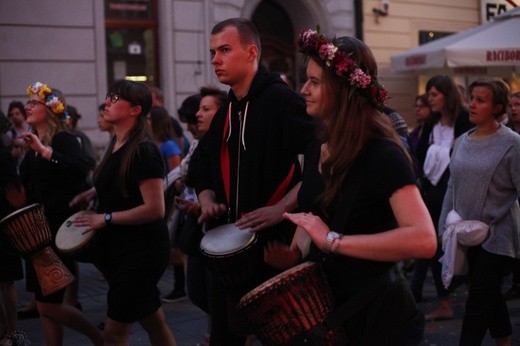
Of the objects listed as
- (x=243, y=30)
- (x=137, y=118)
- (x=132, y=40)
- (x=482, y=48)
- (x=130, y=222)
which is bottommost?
(x=130, y=222)

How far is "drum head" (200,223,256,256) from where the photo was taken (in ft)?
11.0

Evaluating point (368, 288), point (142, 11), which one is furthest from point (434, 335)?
point (142, 11)

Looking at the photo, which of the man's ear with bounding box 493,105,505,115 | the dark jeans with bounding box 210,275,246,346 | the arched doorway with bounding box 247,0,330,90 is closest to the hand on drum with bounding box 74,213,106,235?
the dark jeans with bounding box 210,275,246,346

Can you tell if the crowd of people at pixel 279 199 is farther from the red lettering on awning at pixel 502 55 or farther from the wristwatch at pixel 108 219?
the red lettering on awning at pixel 502 55

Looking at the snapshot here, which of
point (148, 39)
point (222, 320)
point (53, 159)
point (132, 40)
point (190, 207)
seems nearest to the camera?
point (222, 320)

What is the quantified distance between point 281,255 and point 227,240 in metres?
0.34

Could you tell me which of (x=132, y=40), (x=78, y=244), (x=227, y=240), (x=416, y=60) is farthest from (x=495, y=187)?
(x=132, y=40)

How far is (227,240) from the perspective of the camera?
11.3 ft

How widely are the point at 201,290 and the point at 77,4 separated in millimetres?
8552

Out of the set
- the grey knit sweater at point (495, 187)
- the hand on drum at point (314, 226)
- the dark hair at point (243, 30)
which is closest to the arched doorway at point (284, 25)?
the grey knit sweater at point (495, 187)

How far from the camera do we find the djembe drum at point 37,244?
4.92 m

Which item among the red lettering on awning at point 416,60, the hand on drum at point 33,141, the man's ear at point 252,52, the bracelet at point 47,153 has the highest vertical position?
the red lettering on awning at point 416,60

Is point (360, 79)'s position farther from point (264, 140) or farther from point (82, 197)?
point (82, 197)

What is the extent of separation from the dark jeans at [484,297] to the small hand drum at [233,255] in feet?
6.08
